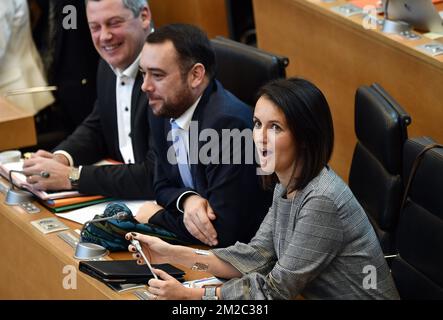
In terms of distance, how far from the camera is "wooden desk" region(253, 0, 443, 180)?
135 inches

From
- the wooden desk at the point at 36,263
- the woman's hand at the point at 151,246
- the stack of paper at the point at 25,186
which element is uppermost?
the woman's hand at the point at 151,246

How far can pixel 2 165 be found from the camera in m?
3.24

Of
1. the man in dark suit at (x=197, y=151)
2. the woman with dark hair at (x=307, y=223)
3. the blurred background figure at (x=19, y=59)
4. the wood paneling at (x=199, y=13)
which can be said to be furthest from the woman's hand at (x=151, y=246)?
the wood paneling at (x=199, y=13)

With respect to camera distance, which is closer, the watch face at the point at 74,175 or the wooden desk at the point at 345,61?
the watch face at the point at 74,175

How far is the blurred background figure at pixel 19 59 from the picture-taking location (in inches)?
178

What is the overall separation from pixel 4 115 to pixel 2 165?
1.41 feet

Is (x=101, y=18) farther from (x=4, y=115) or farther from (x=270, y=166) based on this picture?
(x=270, y=166)

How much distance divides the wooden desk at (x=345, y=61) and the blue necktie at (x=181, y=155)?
98 cm

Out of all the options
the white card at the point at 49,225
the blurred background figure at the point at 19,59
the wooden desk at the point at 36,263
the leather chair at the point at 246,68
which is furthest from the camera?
the blurred background figure at the point at 19,59

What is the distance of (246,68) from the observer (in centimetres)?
326

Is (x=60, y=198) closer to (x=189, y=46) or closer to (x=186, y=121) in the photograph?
(x=186, y=121)

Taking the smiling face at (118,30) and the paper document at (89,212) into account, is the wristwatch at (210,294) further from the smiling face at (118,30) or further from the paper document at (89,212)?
the smiling face at (118,30)

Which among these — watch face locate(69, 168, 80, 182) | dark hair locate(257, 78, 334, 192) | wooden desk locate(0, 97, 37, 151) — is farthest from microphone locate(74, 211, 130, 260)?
wooden desk locate(0, 97, 37, 151)
